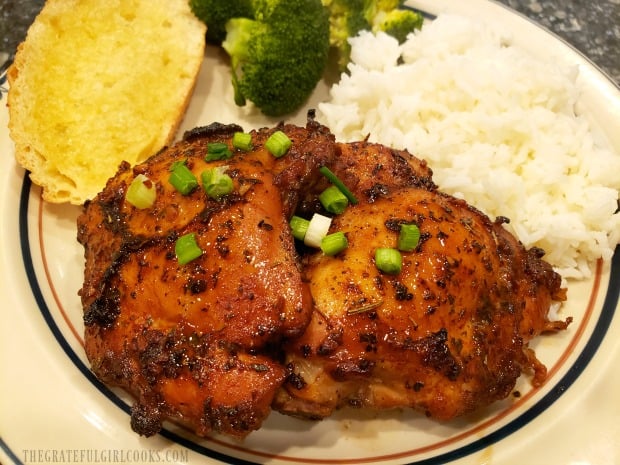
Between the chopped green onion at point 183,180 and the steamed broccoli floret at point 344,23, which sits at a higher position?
the steamed broccoli floret at point 344,23

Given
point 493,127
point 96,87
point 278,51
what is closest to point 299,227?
point 493,127

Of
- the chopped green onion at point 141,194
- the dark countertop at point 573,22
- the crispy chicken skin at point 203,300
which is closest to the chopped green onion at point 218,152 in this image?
the crispy chicken skin at point 203,300

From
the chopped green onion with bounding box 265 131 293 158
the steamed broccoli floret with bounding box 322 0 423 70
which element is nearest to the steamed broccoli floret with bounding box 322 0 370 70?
the steamed broccoli floret with bounding box 322 0 423 70

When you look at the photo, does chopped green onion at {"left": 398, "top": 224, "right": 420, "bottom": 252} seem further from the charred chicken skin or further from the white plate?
the white plate

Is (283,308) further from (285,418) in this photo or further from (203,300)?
(285,418)

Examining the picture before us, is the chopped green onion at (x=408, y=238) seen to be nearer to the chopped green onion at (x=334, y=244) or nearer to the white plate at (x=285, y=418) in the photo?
the chopped green onion at (x=334, y=244)

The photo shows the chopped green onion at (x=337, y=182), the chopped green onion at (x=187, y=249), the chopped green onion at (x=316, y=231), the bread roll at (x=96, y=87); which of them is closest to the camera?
the chopped green onion at (x=187, y=249)

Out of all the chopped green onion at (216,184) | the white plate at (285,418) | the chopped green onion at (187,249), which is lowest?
the white plate at (285,418)
